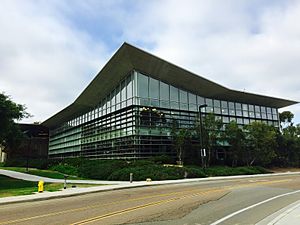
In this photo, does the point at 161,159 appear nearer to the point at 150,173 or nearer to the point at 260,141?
the point at 150,173

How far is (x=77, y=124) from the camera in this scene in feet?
180

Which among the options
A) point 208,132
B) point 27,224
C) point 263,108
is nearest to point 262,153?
point 208,132

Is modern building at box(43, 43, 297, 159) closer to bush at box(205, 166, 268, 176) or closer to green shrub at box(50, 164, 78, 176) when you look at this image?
green shrub at box(50, 164, 78, 176)

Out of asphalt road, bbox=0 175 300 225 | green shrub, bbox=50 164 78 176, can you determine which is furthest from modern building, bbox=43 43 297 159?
asphalt road, bbox=0 175 300 225

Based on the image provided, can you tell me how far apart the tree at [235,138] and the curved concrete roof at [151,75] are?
21.4 ft

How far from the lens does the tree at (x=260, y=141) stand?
39.1 meters

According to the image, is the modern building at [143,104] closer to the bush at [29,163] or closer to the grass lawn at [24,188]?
the bush at [29,163]

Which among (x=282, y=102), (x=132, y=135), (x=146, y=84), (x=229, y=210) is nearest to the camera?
(x=229, y=210)

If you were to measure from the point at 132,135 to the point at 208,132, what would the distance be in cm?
927

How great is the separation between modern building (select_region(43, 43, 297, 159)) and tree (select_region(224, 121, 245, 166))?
15.6ft

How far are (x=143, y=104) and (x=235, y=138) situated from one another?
42.0 feet

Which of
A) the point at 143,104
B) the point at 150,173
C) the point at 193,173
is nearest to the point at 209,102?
the point at 143,104

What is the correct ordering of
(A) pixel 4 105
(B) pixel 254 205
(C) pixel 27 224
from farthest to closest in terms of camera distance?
(A) pixel 4 105
(B) pixel 254 205
(C) pixel 27 224

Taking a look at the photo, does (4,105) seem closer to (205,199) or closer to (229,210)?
(205,199)
